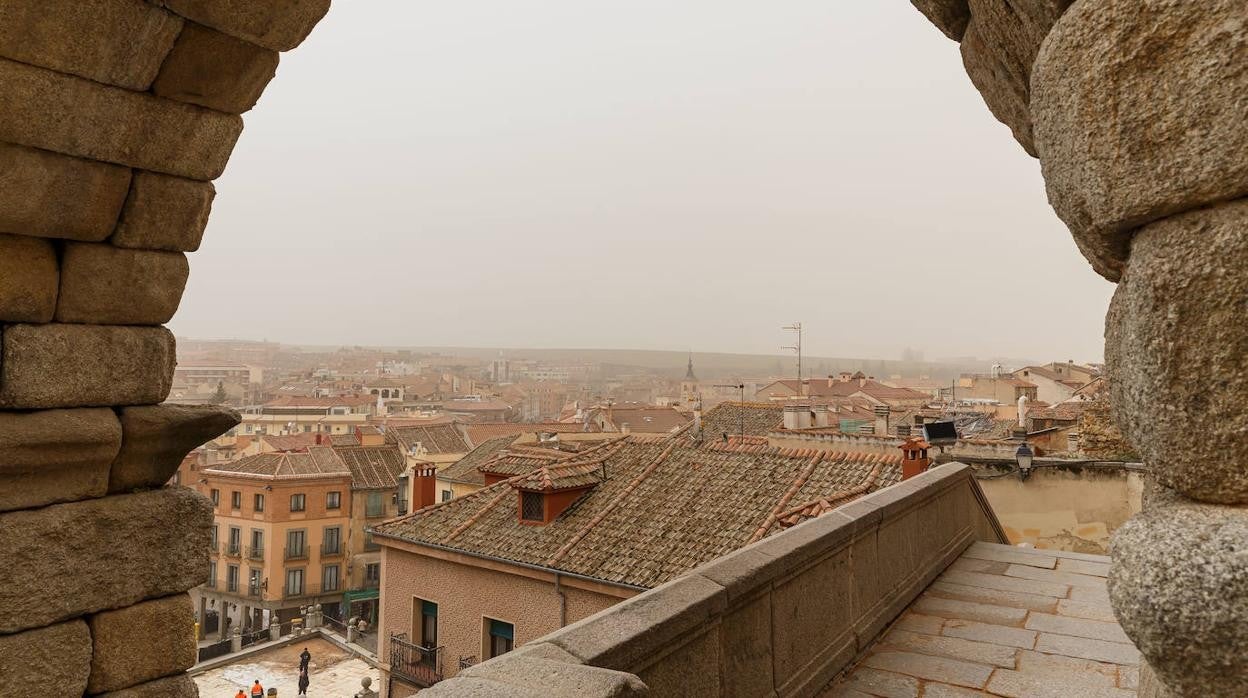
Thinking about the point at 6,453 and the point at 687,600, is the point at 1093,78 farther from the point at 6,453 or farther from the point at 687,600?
the point at 6,453

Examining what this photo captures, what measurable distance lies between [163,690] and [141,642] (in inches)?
9.6

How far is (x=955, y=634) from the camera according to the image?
486 cm

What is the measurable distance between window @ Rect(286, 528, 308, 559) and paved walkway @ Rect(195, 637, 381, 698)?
10664 mm

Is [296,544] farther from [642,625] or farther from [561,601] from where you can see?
[642,625]

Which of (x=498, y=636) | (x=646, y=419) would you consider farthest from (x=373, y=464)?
(x=498, y=636)

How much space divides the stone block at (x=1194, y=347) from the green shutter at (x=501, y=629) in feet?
48.7

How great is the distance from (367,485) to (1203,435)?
4460cm

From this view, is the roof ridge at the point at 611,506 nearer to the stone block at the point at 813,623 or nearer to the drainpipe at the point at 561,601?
the drainpipe at the point at 561,601

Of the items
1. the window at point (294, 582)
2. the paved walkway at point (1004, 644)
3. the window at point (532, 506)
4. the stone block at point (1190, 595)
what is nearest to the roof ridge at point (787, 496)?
the window at point (532, 506)

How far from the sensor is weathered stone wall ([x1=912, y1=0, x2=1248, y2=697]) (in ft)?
3.84

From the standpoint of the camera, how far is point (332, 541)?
40469 mm

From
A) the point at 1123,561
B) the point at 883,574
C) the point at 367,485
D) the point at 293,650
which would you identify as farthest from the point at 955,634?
the point at 367,485

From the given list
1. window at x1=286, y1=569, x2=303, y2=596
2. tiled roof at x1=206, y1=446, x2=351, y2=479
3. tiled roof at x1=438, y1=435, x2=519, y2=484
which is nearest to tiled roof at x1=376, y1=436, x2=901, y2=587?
tiled roof at x1=438, y1=435, x2=519, y2=484

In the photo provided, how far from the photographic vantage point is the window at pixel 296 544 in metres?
38.9
